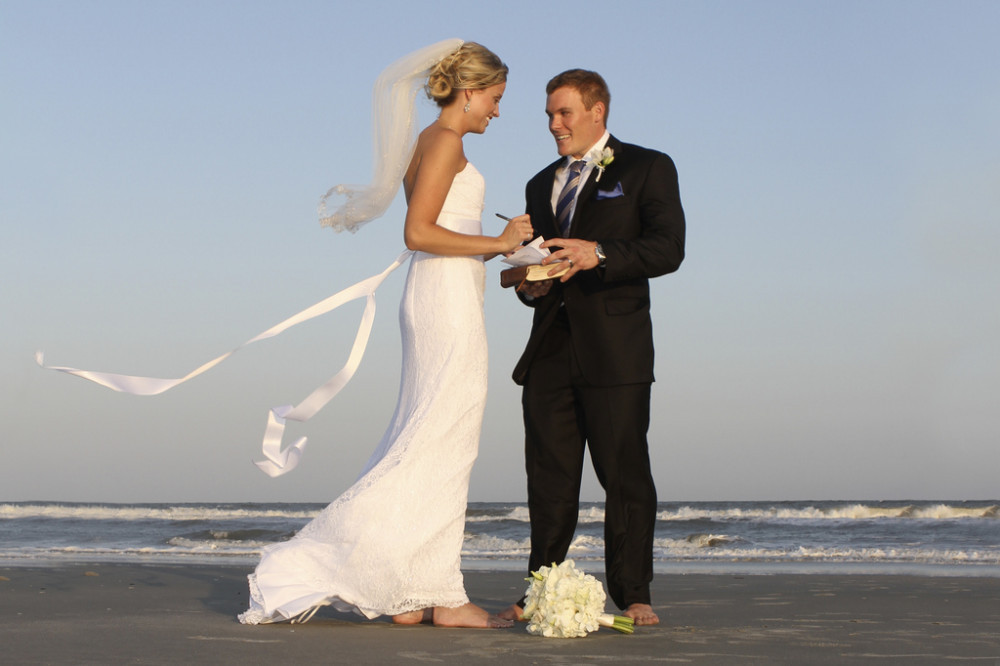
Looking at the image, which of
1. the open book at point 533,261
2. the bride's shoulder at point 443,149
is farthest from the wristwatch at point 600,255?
the bride's shoulder at point 443,149

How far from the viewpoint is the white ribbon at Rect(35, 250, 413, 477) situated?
4238 mm

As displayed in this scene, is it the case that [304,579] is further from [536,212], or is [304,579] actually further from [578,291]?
[536,212]

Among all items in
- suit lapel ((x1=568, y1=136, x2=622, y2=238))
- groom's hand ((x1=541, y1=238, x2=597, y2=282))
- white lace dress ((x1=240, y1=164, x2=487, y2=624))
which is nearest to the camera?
white lace dress ((x1=240, y1=164, x2=487, y2=624))

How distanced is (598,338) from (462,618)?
1.28 m

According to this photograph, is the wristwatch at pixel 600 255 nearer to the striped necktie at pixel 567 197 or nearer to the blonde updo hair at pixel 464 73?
the striped necktie at pixel 567 197

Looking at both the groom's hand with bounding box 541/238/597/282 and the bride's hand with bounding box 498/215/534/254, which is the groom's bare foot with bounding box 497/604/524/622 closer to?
the groom's hand with bounding box 541/238/597/282

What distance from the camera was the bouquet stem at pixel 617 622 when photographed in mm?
3658

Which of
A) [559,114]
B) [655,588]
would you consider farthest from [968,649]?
[655,588]

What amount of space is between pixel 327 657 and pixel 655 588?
3.86 metres

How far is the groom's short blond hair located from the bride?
30 cm

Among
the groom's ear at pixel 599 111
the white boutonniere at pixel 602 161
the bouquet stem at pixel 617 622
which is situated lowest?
the bouquet stem at pixel 617 622

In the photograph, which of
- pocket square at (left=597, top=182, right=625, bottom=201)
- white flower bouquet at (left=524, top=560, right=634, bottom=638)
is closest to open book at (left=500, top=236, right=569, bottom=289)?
pocket square at (left=597, top=182, right=625, bottom=201)

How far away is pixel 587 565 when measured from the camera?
1012 cm

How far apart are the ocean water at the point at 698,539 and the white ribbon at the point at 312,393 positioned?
544 centimetres
